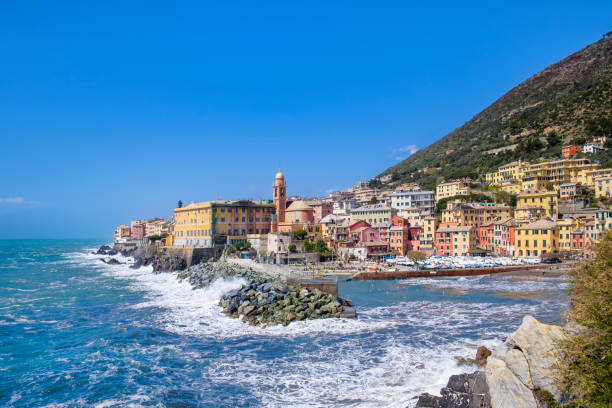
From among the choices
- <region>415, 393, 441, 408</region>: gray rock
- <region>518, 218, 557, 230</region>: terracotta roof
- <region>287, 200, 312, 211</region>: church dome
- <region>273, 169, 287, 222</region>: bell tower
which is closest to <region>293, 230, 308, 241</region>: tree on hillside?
<region>287, 200, 312, 211</region>: church dome

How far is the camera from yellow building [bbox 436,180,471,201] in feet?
281

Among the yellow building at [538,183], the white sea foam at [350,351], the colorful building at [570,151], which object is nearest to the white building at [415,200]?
the yellow building at [538,183]

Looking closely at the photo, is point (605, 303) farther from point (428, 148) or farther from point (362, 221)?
point (428, 148)

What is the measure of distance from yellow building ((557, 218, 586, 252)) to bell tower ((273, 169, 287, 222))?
152 feet

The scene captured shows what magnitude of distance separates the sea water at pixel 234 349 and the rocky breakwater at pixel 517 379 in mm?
1846

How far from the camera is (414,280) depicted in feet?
164

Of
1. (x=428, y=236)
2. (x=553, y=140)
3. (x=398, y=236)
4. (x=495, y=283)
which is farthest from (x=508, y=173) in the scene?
(x=495, y=283)

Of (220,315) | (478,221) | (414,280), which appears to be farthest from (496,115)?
(220,315)

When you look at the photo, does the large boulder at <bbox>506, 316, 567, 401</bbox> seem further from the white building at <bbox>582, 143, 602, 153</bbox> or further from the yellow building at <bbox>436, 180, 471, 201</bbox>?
the white building at <bbox>582, 143, 602, 153</bbox>

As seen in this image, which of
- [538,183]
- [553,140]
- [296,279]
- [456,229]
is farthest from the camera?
[553,140]

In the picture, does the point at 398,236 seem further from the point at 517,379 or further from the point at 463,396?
the point at 517,379

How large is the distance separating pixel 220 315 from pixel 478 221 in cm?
5529

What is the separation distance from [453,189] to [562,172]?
19.8 meters

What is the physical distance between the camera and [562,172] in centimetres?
7831
